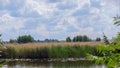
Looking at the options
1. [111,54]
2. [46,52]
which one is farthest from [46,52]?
[111,54]

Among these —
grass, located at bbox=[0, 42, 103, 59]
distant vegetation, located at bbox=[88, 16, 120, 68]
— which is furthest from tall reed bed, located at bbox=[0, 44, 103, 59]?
distant vegetation, located at bbox=[88, 16, 120, 68]

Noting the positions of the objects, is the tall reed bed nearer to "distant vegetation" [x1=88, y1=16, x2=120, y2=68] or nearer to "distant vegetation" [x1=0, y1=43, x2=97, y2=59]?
"distant vegetation" [x1=0, y1=43, x2=97, y2=59]

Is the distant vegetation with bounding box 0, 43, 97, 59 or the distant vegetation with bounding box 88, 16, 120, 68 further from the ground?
the distant vegetation with bounding box 88, 16, 120, 68

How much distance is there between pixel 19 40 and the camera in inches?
1642

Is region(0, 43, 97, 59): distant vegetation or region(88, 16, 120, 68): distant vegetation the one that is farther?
region(0, 43, 97, 59): distant vegetation

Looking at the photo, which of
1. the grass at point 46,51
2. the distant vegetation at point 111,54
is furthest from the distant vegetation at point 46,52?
the distant vegetation at point 111,54

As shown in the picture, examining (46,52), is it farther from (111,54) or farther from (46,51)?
(111,54)

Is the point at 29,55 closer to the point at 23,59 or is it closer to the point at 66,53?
the point at 23,59

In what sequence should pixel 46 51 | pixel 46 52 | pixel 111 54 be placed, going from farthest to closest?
pixel 46 52 < pixel 46 51 < pixel 111 54

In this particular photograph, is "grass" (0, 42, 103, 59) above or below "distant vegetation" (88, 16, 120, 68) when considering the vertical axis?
below

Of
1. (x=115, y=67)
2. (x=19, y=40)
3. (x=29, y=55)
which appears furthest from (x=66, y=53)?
(x=115, y=67)

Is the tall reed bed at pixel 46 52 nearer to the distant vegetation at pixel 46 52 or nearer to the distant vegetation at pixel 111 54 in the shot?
the distant vegetation at pixel 46 52

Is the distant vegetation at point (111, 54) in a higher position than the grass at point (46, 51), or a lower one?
higher

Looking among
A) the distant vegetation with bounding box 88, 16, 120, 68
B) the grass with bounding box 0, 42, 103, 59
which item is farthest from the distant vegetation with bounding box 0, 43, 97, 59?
the distant vegetation with bounding box 88, 16, 120, 68
